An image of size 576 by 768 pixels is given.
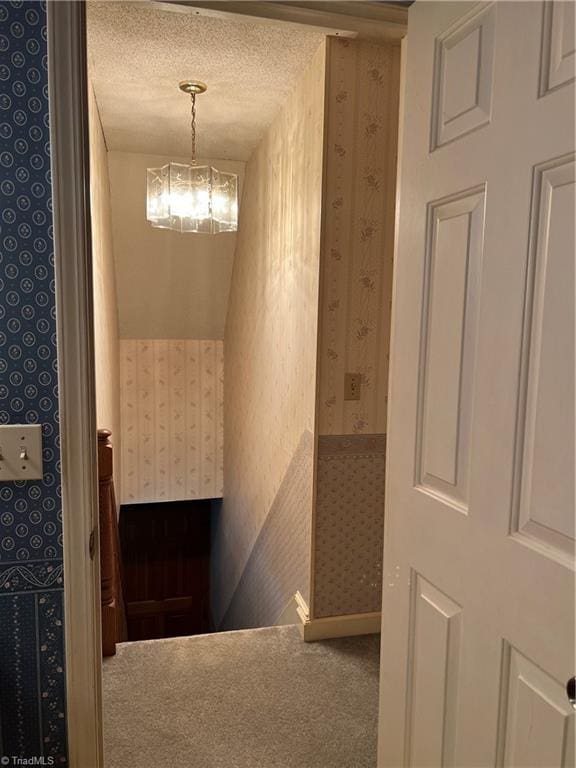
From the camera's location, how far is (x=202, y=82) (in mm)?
2721

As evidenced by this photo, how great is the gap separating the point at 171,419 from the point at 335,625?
2.87m

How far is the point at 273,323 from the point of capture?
3320 mm

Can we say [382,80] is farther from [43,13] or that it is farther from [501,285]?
[501,285]

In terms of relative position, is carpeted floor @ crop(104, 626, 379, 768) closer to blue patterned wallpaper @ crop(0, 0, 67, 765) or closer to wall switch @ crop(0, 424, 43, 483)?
blue patterned wallpaper @ crop(0, 0, 67, 765)

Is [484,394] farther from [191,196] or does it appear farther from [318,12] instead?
[191,196]

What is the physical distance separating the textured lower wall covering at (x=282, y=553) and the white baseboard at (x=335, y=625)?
0.42 feet

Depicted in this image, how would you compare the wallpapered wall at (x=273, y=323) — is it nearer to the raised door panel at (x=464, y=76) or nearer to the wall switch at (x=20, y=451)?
the raised door panel at (x=464, y=76)

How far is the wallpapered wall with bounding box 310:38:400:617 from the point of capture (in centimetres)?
239

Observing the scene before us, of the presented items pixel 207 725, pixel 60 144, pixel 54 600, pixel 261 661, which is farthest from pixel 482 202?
pixel 261 661

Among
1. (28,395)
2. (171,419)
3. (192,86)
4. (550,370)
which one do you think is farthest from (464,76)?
(171,419)

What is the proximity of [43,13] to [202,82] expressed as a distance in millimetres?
1770

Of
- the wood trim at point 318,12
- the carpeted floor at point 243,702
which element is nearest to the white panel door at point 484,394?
the wood trim at point 318,12

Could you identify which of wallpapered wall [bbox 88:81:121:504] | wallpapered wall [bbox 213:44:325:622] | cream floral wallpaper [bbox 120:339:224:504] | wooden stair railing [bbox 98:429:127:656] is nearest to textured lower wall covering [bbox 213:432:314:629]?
wallpapered wall [bbox 213:44:325:622]

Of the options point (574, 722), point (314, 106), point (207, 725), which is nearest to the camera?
point (574, 722)
